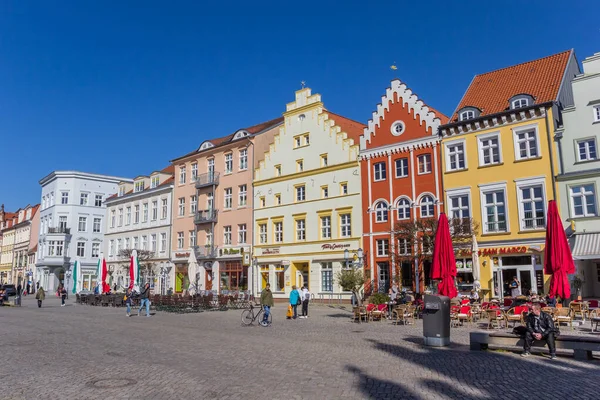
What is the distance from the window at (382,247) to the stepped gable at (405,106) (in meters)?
6.60

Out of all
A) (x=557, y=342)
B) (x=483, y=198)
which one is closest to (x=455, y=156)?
(x=483, y=198)

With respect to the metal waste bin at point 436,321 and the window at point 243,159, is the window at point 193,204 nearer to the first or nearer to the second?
the window at point 243,159

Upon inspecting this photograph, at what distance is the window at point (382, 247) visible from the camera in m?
33.9

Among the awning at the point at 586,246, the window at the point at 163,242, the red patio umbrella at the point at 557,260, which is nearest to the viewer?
the red patio umbrella at the point at 557,260

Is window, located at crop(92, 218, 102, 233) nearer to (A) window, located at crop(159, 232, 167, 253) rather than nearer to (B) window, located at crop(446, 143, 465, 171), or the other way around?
(A) window, located at crop(159, 232, 167, 253)

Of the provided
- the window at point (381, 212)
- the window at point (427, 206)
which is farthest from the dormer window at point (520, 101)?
the window at point (381, 212)

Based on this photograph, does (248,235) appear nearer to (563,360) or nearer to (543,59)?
(543,59)

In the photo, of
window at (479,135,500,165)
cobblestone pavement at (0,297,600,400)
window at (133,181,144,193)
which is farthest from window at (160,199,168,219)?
cobblestone pavement at (0,297,600,400)

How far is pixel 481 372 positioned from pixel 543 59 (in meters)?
28.1

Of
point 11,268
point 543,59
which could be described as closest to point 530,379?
point 543,59

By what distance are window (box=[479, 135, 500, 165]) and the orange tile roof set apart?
5.35 feet

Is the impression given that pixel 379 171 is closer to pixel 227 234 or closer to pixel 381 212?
pixel 381 212

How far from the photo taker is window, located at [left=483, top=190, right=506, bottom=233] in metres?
29.1

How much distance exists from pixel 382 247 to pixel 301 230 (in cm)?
753
